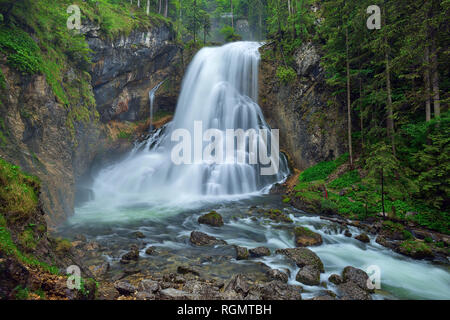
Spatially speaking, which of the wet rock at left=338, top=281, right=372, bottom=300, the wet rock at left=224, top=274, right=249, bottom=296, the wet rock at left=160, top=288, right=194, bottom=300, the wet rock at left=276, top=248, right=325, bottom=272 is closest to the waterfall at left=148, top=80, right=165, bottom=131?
the wet rock at left=276, top=248, right=325, bottom=272

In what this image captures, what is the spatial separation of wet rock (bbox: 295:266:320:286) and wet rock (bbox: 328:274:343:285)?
347 mm

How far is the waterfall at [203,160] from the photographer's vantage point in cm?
1716

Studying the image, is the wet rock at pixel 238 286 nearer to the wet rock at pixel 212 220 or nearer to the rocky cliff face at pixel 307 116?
the wet rock at pixel 212 220

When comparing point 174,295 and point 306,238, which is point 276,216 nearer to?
point 306,238

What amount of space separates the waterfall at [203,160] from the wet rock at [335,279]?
1051 centimetres

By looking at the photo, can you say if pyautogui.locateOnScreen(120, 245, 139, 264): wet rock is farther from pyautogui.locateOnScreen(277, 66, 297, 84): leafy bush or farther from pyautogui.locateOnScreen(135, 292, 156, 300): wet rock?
pyautogui.locateOnScreen(277, 66, 297, 84): leafy bush

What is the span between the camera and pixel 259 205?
14.0 m

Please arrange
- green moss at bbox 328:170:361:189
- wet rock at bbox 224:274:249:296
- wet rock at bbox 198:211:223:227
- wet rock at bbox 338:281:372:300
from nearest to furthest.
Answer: wet rock at bbox 224:274:249:296, wet rock at bbox 338:281:372:300, wet rock at bbox 198:211:223:227, green moss at bbox 328:170:361:189

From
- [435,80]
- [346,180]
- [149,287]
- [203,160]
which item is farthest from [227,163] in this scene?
[149,287]

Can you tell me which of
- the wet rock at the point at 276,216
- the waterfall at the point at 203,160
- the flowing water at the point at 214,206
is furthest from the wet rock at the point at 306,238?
the waterfall at the point at 203,160

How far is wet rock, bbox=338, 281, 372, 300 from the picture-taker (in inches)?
204

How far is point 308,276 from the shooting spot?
587 cm
